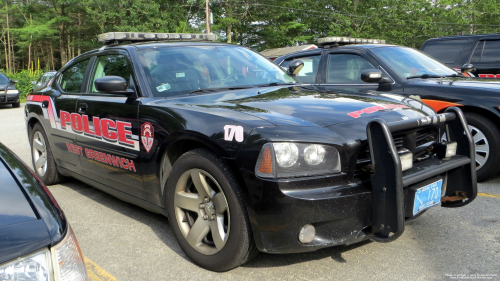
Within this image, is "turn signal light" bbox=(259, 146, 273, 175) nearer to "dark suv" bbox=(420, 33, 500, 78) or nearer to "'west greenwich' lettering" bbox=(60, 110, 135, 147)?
"'west greenwich' lettering" bbox=(60, 110, 135, 147)

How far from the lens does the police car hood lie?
272 centimetres

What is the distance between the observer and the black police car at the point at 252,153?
8.01ft

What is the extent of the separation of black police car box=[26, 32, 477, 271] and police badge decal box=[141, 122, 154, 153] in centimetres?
1

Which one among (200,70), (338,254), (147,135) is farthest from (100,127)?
(338,254)

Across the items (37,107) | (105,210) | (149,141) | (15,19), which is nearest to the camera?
(149,141)

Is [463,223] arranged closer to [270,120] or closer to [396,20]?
[270,120]

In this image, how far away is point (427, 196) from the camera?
8.93 feet

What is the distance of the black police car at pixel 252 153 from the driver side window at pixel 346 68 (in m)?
1.96

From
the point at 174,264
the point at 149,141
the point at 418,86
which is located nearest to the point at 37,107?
the point at 149,141

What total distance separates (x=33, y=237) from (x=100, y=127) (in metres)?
2.37

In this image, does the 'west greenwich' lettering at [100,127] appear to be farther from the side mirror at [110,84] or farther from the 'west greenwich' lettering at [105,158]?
the side mirror at [110,84]

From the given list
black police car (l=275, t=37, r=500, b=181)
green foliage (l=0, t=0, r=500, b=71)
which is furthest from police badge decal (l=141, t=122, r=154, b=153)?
green foliage (l=0, t=0, r=500, b=71)

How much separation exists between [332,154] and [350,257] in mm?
874

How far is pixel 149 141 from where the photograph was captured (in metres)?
3.22
